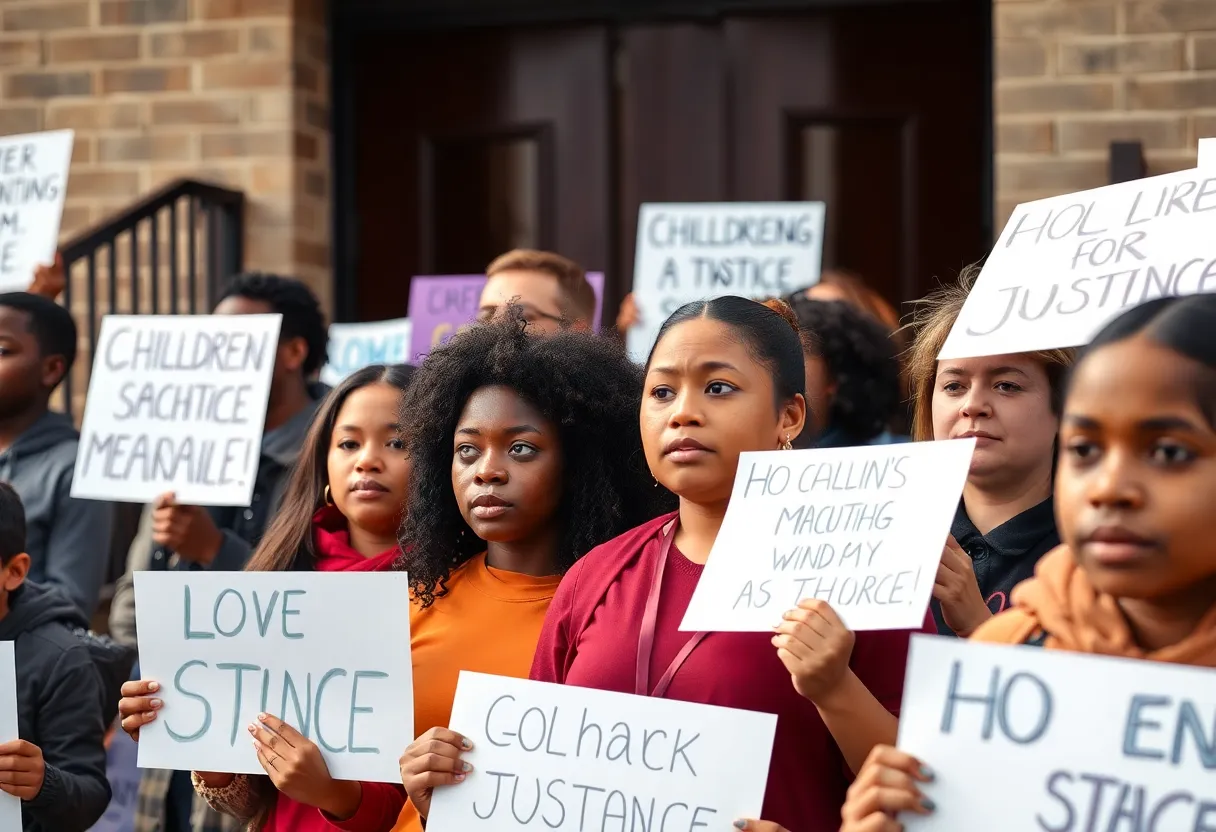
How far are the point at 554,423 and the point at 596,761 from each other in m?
0.79

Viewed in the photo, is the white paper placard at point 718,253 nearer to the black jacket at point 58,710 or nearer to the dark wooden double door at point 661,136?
the dark wooden double door at point 661,136

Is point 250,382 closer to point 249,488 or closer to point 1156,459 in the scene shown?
point 249,488

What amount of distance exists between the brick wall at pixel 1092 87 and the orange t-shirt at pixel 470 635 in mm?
3077

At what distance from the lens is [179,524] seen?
3.94m

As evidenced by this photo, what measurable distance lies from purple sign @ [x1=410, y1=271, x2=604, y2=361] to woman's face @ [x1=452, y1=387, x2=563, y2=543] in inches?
92.3

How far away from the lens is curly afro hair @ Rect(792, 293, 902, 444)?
4.20 metres

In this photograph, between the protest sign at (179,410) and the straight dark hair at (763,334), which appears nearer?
the straight dark hair at (763,334)

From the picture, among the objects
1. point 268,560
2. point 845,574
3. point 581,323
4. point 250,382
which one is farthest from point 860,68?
point 845,574

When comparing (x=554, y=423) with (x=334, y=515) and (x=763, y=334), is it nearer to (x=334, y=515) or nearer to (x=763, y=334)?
(x=763, y=334)

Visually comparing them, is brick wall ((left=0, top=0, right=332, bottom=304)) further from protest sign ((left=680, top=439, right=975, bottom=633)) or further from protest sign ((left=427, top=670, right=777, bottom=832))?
protest sign ((left=680, top=439, right=975, bottom=633))

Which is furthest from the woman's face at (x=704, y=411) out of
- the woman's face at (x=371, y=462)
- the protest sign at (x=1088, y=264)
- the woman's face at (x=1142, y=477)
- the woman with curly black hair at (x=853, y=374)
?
the woman with curly black hair at (x=853, y=374)

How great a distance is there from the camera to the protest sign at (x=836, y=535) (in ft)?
6.95

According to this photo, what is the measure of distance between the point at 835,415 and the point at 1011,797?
2.46 meters

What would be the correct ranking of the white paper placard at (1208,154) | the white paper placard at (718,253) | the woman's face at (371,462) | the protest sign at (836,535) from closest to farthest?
1. the protest sign at (836,535)
2. the white paper placard at (1208,154)
3. the woman's face at (371,462)
4. the white paper placard at (718,253)
